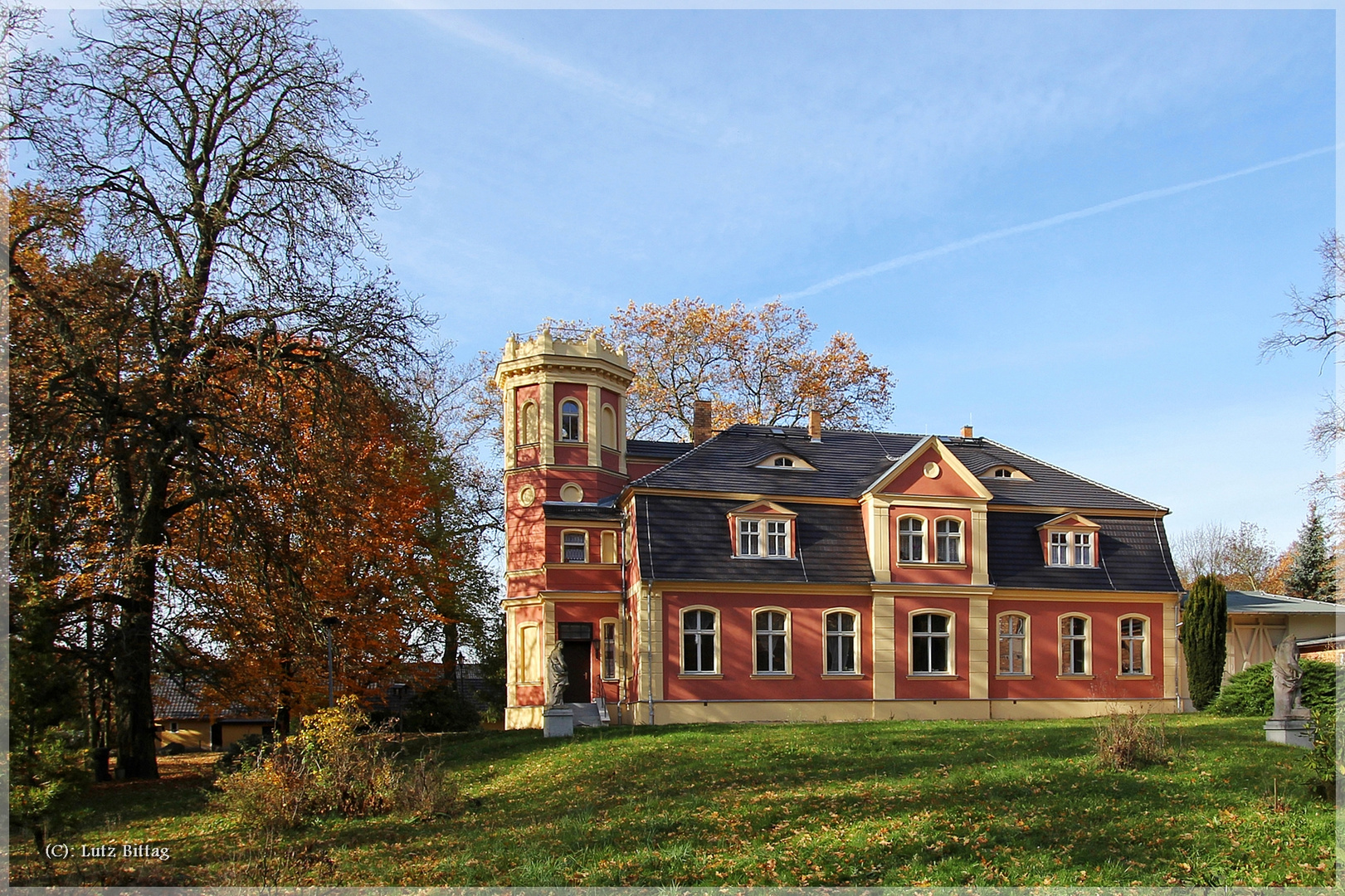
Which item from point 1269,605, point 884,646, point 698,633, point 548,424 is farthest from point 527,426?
point 1269,605

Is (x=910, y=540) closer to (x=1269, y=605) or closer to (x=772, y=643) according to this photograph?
(x=772, y=643)

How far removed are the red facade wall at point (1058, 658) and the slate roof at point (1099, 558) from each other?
0.52 meters

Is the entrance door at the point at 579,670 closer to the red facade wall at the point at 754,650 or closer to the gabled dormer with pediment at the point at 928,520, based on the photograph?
the red facade wall at the point at 754,650

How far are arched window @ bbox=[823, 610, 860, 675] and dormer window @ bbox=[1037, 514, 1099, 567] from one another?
19.2 feet

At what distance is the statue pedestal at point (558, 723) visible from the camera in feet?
74.5

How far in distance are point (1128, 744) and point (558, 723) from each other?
40.5 feet

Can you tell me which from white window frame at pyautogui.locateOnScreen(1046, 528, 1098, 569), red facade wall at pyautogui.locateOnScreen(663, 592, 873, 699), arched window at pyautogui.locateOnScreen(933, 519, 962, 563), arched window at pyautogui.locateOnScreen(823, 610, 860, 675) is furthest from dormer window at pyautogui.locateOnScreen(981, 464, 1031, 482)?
arched window at pyautogui.locateOnScreen(823, 610, 860, 675)

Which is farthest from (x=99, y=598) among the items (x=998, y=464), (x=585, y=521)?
(x=998, y=464)

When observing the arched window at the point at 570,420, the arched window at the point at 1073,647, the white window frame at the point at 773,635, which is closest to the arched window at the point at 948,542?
the arched window at the point at 1073,647

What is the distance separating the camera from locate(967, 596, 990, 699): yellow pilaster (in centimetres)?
2697

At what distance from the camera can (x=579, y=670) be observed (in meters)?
27.8

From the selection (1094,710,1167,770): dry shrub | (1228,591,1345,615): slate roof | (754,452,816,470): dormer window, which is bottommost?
(1094,710,1167,770): dry shrub

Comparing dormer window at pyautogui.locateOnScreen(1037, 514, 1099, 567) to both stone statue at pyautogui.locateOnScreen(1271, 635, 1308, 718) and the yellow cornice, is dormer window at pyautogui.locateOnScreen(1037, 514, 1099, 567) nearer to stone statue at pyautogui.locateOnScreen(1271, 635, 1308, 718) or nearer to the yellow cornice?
the yellow cornice

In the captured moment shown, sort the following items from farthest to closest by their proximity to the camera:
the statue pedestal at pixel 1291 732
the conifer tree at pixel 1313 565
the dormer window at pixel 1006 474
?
the conifer tree at pixel 1313 565 → the dormer window at pixel 1006 474 → the statue pedestal at pixel 1291 732
